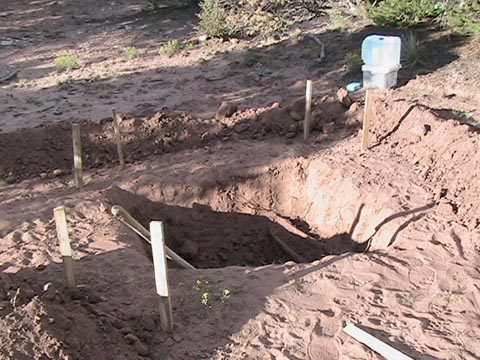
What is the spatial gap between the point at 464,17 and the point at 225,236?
20.8 feet

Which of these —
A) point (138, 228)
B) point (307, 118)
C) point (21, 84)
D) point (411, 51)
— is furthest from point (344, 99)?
point (21, 84)

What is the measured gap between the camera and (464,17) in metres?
10.1

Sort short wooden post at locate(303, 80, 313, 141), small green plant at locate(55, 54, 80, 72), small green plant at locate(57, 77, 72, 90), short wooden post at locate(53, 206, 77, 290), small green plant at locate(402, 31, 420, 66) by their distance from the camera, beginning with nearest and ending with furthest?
short wooden post at locate(53, 206, 77, 290)
short wooden post at locate(303, 80, 313, 141)
small green plant at locate(402, 31, 420, 66)
small green plant at locate(57, 77, 72, 90)
small green plant at locate(55, 54, 80, 72)

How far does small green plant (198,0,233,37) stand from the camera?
1323cm

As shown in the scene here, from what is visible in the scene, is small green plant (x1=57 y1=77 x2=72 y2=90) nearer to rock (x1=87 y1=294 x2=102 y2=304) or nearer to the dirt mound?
the dirt mound

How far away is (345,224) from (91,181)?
3.34 m

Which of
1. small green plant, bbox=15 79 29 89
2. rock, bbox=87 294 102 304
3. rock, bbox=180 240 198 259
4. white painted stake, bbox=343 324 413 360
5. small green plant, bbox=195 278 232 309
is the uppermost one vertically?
small green plant, bbox=15 79 29 89

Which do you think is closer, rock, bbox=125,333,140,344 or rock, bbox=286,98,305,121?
rock, bbox=125,333,140,344

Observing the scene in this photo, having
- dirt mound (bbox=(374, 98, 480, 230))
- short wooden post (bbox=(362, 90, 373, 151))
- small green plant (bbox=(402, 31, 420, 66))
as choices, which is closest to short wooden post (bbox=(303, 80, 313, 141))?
short wooden post (bbox=(362, 90, 373, 151))

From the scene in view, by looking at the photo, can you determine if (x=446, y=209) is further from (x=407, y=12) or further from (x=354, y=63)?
(x=407, y=12)

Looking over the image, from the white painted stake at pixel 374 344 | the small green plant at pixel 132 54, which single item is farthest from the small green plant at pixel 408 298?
the small green plant at pixel 132 54

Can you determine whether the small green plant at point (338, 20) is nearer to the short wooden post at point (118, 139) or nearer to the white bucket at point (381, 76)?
the white bucket at point (381, 76)

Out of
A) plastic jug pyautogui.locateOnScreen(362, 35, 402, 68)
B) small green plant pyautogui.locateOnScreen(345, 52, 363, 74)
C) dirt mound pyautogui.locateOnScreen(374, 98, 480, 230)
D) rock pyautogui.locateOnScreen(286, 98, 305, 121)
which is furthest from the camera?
small green plant pyautogui.locateOnScreen(345, 52, 363, 74)

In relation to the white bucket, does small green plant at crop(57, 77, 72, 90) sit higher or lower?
lower
